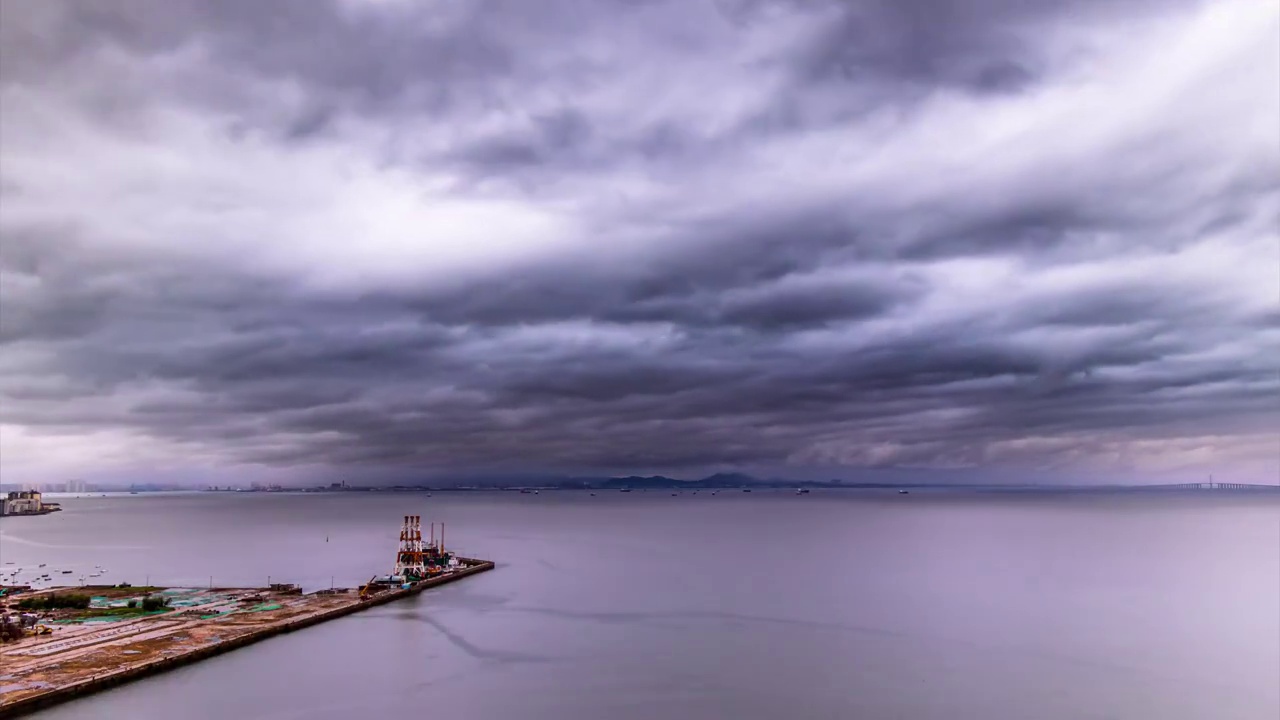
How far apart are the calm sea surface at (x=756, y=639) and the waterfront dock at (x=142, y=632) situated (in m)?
1.46

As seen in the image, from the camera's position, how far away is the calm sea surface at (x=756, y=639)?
127ft

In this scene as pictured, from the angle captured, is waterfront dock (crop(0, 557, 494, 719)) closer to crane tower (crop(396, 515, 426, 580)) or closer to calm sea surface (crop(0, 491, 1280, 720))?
calm sea surface (crop(0, 491, 1280, 720))

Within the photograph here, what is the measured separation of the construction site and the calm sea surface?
1.60 meters

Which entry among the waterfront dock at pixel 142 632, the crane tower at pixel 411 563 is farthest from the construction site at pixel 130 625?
the crane tower at pixel 411 563

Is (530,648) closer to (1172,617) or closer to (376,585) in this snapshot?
(376,585)

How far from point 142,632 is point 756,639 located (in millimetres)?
38382

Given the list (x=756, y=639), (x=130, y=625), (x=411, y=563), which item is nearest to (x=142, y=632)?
(x=130, y=625)

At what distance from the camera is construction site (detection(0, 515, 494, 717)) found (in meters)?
40.2

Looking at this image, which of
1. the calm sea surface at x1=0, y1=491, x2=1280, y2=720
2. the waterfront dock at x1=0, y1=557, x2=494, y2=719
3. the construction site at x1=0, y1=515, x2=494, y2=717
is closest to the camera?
the calm sea surface at x1=0, y1=491, x2=1280, y2=720

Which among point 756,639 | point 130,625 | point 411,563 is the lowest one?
point 756,639

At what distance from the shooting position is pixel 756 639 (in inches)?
2078

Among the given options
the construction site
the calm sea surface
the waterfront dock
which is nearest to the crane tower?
the construction site

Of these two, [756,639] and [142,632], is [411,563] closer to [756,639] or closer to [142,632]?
[142,632]

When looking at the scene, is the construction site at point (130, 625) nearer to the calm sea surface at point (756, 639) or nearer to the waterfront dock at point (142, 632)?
the waterfront dock at point (142, 632)
